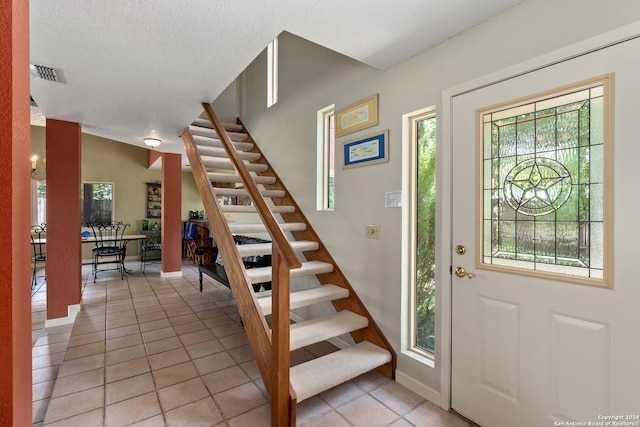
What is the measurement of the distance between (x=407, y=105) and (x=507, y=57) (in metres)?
0.68

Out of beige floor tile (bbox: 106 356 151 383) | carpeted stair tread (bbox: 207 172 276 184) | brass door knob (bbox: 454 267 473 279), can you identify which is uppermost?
carpeted stair tread (bbox: 207 172 276 184)

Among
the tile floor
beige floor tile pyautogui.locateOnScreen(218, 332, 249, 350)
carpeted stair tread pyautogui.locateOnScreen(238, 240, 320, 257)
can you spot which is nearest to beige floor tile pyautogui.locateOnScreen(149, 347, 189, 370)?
the tile floor

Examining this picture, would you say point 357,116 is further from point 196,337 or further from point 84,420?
A: point 84,420

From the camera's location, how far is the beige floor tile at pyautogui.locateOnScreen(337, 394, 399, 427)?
6.21ft

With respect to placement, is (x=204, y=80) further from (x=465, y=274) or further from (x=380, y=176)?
(x=465, y=274)

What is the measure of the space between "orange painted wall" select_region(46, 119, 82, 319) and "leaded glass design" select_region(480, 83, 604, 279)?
4.42m

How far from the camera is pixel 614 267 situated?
1.37m

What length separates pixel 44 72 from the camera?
245cm

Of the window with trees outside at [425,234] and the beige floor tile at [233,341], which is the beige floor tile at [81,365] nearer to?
the beige floor tile at [233,341]

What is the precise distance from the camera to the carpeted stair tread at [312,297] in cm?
234

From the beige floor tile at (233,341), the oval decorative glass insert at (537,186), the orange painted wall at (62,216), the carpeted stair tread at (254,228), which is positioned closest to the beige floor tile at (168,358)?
the beige floor tile at (233,341)

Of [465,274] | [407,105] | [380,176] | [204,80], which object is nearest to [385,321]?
[465,274]

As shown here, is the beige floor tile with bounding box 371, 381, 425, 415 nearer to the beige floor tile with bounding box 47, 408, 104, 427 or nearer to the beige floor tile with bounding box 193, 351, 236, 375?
the beige floor tile with bounding box 193, 351, 236, 375

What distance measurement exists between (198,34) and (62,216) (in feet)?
9.99
